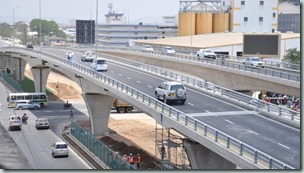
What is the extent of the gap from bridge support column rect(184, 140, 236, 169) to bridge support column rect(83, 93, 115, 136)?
27.7 m

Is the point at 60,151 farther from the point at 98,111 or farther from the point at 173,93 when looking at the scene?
the point at 98,111

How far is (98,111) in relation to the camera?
198 feet

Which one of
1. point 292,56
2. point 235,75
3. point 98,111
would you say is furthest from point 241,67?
point 292,56

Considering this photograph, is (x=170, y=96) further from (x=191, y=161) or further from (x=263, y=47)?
(x=263, y=47)

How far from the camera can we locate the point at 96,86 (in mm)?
57250

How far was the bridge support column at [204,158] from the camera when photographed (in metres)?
32.7

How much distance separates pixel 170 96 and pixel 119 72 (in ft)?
80.0

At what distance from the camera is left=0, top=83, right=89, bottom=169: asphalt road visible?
4441 cm

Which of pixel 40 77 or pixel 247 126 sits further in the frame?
pixel 40 77

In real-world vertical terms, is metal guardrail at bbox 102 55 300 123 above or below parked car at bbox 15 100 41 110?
above

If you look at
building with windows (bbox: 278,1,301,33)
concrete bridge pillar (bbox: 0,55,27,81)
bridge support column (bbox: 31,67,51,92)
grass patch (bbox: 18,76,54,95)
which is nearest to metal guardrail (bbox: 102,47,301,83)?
bridge support column (bbox: 31,67,51,92)

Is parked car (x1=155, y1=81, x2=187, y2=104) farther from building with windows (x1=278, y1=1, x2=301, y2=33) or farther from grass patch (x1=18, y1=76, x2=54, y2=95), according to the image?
building with windows (x1=278, y1=1, x2=301, y2=33)

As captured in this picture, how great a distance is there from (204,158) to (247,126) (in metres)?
3.16

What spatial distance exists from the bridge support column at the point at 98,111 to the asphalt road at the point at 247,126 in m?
13.4
